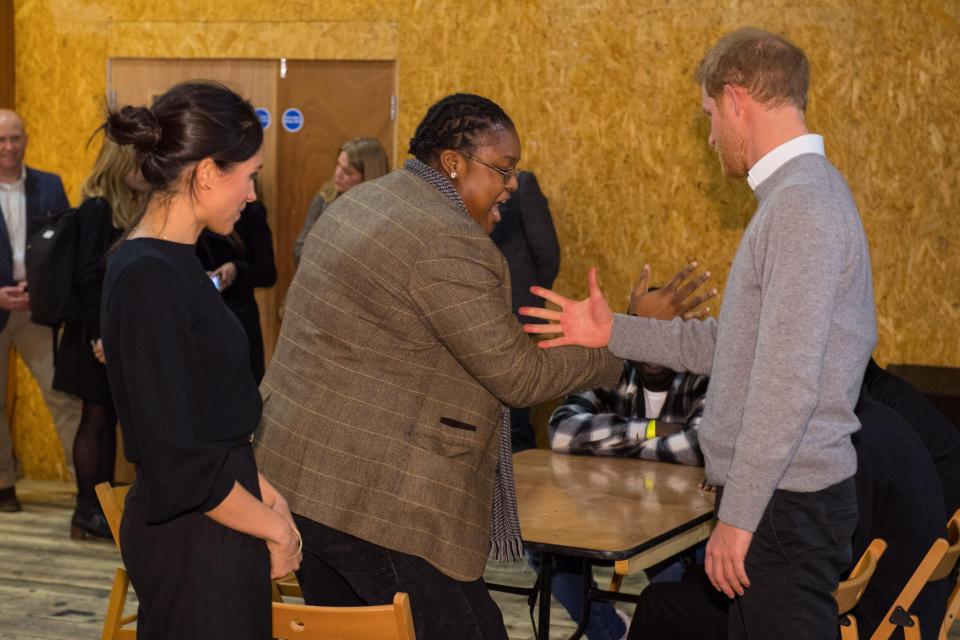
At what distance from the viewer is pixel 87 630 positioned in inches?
174

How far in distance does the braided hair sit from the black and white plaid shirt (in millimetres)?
1462

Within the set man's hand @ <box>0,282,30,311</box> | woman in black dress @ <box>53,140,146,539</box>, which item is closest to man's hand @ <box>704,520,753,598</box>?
woman in black dress @ <box>53,140,146,539</box>

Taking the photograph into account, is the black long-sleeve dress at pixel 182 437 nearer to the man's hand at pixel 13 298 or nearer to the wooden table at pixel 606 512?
the wooden table at pixel 606 512

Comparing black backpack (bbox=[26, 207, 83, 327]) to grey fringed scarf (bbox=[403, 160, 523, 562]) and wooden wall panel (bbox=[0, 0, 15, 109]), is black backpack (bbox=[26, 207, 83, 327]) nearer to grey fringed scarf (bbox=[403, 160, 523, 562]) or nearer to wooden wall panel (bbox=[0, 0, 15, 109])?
wooden wall panel (bbox=[0, 0, 15, 109])

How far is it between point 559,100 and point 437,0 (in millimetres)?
825

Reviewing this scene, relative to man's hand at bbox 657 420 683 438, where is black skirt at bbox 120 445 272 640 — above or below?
above

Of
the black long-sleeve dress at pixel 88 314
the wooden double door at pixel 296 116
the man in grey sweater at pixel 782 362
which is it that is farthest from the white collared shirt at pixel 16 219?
the man in grey sweater at pixel 782 362

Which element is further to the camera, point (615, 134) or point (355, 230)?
point (615, 134)

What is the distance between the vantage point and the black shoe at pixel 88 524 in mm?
5684

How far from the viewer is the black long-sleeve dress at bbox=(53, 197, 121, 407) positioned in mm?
5344

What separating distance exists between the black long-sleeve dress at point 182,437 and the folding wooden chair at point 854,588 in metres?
1.15

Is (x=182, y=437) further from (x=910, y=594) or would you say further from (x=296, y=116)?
(x=296, y=116)

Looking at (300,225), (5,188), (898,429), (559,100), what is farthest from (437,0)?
(898,429)

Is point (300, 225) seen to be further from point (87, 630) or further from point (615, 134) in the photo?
point (87, 630)
